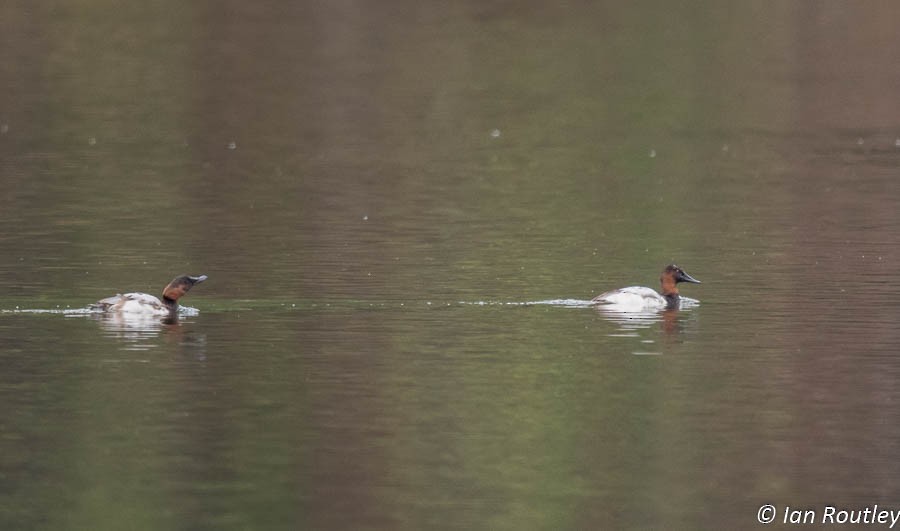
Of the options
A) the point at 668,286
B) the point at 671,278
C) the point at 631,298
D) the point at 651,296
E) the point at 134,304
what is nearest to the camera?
the point at 134,304

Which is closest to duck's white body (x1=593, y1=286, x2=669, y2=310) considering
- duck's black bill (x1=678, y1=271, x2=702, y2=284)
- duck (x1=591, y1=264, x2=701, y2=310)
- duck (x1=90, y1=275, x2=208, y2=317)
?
duck (x1=591, y1=264, x2=701, y2=310)

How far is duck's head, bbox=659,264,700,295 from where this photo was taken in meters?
20.4

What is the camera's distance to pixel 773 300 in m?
Answer: 20.2

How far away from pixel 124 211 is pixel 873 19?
146 ft

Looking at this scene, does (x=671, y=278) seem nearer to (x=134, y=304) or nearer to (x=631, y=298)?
(x=631, y=298)

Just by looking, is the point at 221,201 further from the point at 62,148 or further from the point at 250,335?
the point at 250,335

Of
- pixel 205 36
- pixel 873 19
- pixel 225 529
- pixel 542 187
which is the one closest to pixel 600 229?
pixel 542 187

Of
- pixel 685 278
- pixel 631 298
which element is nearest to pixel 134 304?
pixel 631 298

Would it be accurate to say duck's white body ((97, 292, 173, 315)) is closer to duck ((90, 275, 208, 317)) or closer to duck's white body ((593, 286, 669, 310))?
duck ((90, 275, 208, 317))

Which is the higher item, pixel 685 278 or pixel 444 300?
pixel 685 278

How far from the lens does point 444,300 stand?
65.8 ft

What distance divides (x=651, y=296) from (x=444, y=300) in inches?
73.3

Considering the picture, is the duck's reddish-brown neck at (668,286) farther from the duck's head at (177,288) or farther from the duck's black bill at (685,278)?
the duck's head at (177,288)

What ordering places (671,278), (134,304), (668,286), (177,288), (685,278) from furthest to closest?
(685,278), (671,278), (668,286), (177,288), (134,304)
